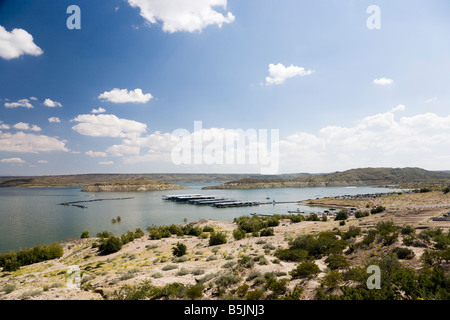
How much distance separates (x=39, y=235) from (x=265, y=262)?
45226mm

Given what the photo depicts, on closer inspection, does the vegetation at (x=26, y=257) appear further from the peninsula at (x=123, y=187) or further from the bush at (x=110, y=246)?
the peninsula at (x=123, y=187)

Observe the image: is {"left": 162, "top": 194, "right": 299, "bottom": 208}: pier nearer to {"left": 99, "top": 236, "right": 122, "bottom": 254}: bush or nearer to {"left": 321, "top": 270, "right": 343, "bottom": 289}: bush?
{"left": 99, "top": 236, "right": 122, "bottom": 254}: bush

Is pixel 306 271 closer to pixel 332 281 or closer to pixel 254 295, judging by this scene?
pixel 332 281

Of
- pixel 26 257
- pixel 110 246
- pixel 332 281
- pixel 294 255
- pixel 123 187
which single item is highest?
pixel 332 281

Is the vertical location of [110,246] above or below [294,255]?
below

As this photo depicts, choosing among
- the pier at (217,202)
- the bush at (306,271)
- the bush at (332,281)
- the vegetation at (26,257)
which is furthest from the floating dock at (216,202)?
the bush at (332,281)

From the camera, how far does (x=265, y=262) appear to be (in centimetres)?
1298

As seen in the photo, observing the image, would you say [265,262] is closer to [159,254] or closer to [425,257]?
[425,257]

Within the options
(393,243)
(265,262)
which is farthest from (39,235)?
(393,243)

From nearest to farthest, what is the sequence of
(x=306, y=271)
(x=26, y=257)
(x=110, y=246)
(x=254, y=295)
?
(x=254, y=295) < (x=306, y=271) < (x=26, y=257) < (x=110, y=246)

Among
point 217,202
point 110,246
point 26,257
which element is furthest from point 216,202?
point 26,257

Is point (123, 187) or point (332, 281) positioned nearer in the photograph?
point (332, 281)
